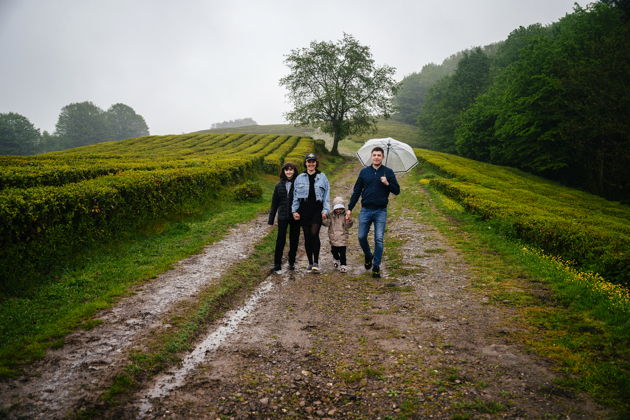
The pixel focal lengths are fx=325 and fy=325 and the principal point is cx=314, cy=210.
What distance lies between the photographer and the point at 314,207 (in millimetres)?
6801

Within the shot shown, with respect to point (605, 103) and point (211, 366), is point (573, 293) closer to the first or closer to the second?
point (211, 366)

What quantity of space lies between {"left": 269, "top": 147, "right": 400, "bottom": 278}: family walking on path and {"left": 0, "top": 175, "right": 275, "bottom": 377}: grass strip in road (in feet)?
9.70

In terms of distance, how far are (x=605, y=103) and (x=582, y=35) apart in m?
10.4

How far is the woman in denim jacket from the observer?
21.9 feet

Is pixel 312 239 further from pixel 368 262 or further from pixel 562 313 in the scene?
pixel 562 313

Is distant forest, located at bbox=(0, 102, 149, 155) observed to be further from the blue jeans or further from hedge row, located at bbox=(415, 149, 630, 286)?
hedge row, located at bbox=(415, 149, 630, 286)

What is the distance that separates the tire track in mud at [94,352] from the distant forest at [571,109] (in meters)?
28.1

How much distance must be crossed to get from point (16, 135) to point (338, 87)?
7697 cm

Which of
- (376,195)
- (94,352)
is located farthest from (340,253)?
(94,352)

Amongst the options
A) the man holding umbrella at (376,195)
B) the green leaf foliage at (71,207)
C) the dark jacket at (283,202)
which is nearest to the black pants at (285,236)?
the dark jacket at (283,202)

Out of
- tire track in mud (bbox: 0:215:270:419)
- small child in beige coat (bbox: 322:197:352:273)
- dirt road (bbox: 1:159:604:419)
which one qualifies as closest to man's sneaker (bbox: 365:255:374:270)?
small child in beige coat (bbox: 322:197:352:273)

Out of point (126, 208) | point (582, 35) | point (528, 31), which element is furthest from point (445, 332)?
point (528, 31)

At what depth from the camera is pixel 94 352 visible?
401 centimetres

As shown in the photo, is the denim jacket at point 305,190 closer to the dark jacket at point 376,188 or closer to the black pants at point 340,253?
the dark jacket at point 376,188
